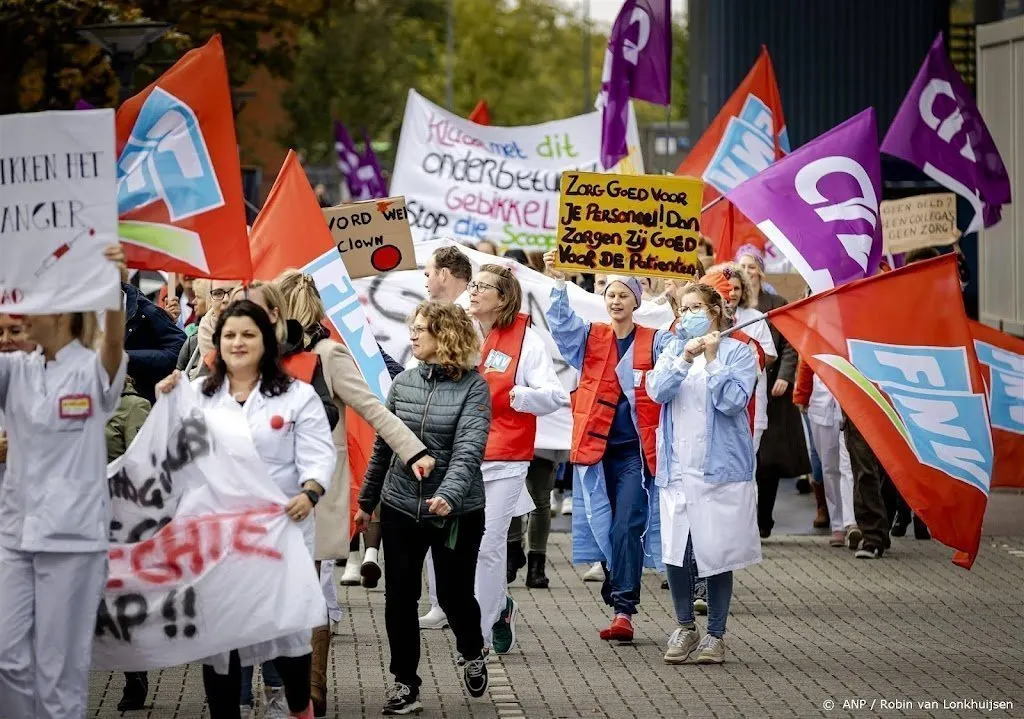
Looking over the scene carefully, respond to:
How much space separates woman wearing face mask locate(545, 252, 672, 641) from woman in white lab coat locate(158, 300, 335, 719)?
9.52 ft

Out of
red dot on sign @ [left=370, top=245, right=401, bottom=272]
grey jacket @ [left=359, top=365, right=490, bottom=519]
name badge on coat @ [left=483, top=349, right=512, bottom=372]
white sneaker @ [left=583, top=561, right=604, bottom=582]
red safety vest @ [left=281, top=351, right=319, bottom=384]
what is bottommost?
white sneaker @ [left=583, top=561, right=604, bottom=582]

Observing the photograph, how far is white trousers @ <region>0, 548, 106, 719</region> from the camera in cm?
637

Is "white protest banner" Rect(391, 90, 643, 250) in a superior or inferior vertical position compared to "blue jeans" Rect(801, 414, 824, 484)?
superior

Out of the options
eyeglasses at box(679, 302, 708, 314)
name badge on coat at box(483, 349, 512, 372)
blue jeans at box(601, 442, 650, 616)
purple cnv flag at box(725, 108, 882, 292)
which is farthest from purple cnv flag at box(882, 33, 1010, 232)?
name badge on coat at box(483, 349, 512, 372)

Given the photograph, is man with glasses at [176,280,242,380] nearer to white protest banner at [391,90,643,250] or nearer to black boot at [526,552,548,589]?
black boot at [526,552,548,589]

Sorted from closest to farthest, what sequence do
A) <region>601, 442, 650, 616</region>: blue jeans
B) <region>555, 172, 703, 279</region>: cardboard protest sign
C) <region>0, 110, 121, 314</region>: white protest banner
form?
<region>0, 110, 121, 314</region>: white protest banner
<region>601, 442, 650, 616</region>: blue jeans
<region>555, 172, 703, 279</region>: cardboard protest sign

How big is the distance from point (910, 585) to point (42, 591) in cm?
632

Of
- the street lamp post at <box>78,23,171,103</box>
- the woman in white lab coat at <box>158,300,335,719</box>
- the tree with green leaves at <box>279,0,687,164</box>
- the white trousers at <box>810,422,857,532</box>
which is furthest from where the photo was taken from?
the tree with green leaves at <box>279,0,687,164</box>

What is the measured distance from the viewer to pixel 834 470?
13117mm

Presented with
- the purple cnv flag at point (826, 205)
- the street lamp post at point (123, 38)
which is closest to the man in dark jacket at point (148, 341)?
the purple cnv flag at point (826, 205)

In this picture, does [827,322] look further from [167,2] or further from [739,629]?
[167,2]

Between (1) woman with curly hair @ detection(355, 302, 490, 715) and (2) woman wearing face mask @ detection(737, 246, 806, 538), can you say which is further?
(2) woman wearing face mask @ detection(737, 246, 806, 538)

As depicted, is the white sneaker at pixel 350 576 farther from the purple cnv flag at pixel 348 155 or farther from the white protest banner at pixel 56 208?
the purple cnv flag at pixel 348 155

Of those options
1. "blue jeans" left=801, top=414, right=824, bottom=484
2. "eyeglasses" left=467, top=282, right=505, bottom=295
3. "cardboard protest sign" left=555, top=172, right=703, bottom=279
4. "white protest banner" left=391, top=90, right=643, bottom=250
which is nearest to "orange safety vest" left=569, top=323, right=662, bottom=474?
"cardboard protest sign" left=555, top=172, right=703, bottom=279
